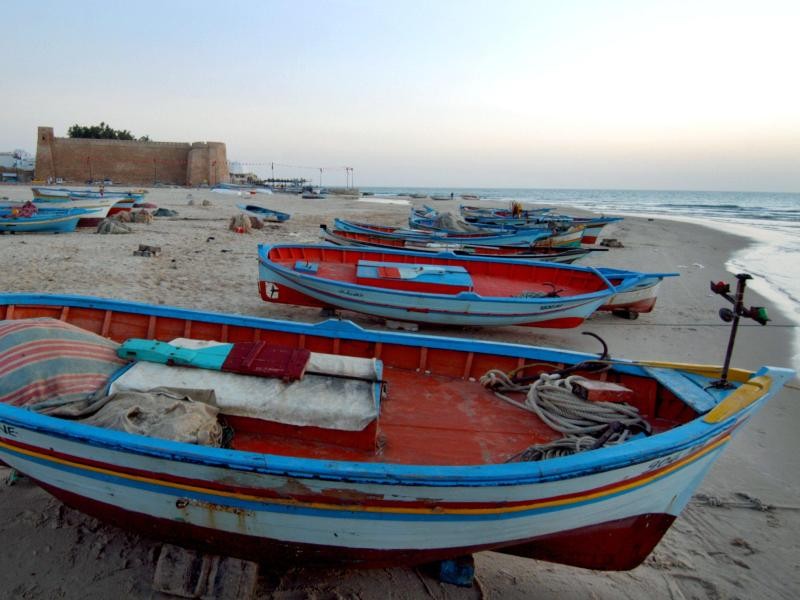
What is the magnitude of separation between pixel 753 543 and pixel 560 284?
5.49 metres

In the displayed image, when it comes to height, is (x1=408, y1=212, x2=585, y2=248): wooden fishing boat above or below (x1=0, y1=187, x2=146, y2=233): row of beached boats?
above

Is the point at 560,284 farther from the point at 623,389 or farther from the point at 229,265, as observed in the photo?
the point at 229,265

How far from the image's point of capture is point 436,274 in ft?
25.1

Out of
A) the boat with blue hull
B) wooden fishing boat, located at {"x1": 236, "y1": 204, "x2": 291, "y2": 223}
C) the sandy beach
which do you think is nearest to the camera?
the sandy beach

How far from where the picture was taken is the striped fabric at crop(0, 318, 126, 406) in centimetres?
289

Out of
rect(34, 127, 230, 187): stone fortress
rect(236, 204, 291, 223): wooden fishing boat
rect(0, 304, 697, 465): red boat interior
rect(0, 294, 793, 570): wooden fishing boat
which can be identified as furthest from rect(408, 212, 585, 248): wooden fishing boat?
rect(34, 127, 230, 187): stone fortress

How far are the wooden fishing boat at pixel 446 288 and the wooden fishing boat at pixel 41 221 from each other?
9473 mm

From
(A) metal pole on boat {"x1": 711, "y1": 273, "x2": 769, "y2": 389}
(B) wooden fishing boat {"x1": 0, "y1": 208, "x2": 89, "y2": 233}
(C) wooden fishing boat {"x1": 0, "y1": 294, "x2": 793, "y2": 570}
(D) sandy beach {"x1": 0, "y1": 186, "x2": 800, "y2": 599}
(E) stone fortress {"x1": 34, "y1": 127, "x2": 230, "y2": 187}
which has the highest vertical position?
(E) stone fortress {"x1": 34, "y1": 127, "x2": 230, "y2": 187}

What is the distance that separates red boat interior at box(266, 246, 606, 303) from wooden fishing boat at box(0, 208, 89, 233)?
9472mm

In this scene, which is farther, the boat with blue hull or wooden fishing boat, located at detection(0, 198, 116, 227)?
the boat with blue hull

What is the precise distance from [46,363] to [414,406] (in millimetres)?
2497

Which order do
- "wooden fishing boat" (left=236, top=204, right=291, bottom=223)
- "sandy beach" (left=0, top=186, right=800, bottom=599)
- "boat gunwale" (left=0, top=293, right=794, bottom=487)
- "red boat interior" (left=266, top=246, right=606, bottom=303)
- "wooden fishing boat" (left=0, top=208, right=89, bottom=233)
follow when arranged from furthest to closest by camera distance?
"wooden fishing boat" (left=236, top=204, right=291, bottom=223), "wooden fishing boat" (left=0, top=208, right=89, bottom=233), "red boat interior" (left=266, top=246, right=606, bottom=303), "sandy beach" (left=0, top=186, right=800, bottom=599), "boat gunwale" (left=0, top=293, right=794, bottom=487)

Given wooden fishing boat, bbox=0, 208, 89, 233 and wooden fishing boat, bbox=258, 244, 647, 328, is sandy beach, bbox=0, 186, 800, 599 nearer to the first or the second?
wooden fishing boat, bbox=258, 244, 647, 328

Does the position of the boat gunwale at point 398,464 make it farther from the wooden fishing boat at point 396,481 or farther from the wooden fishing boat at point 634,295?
the wooden fishing boat at point 634,295
